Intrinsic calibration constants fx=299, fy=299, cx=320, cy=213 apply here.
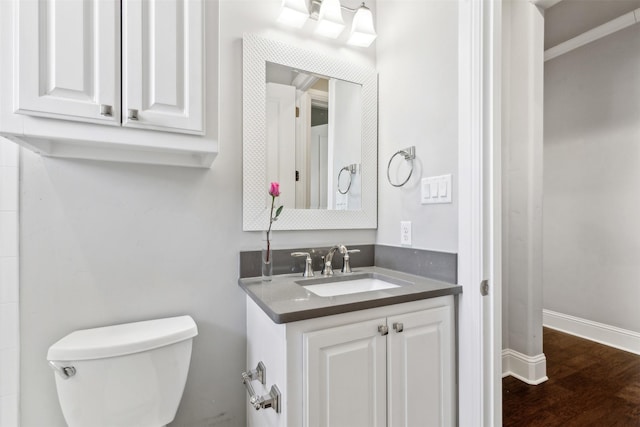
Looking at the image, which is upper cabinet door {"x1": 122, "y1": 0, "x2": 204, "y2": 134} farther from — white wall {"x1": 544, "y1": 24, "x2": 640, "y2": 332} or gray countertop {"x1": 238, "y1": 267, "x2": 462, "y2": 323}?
white wall {"x1": 544, "y1": 24, "x2": 640, "y2": 332}

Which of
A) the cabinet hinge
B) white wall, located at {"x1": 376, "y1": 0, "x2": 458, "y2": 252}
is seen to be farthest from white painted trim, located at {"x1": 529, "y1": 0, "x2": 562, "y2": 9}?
the cabinet hinge

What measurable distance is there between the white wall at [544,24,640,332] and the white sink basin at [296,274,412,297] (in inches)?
93.5

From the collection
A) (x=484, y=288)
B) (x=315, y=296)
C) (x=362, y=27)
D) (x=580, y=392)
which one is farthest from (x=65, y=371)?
(x=580, y=392)

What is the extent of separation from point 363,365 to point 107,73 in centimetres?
124

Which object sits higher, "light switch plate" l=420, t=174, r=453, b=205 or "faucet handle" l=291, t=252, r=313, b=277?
"light switch plate" l=420, t=174, r=453, b=205

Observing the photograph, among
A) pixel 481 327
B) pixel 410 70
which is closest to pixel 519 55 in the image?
pixel 410 70

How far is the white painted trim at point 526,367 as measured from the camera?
1.99 metres

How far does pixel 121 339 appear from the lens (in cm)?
104

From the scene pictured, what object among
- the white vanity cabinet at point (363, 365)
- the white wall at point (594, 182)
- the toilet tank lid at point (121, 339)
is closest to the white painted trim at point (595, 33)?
the white wall at point (594, 182)

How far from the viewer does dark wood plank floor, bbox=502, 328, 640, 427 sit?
1606mm

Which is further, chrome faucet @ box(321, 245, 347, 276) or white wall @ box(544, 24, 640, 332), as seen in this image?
white wall @ box(544, 24, 640, 332)

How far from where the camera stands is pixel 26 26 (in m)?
0.82

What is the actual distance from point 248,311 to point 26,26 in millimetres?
1208

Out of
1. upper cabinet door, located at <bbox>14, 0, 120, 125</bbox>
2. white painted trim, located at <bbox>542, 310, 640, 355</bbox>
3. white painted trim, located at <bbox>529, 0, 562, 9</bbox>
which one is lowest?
white painted trim, located at <bbox>542, 310, 640, 355</bbox>
